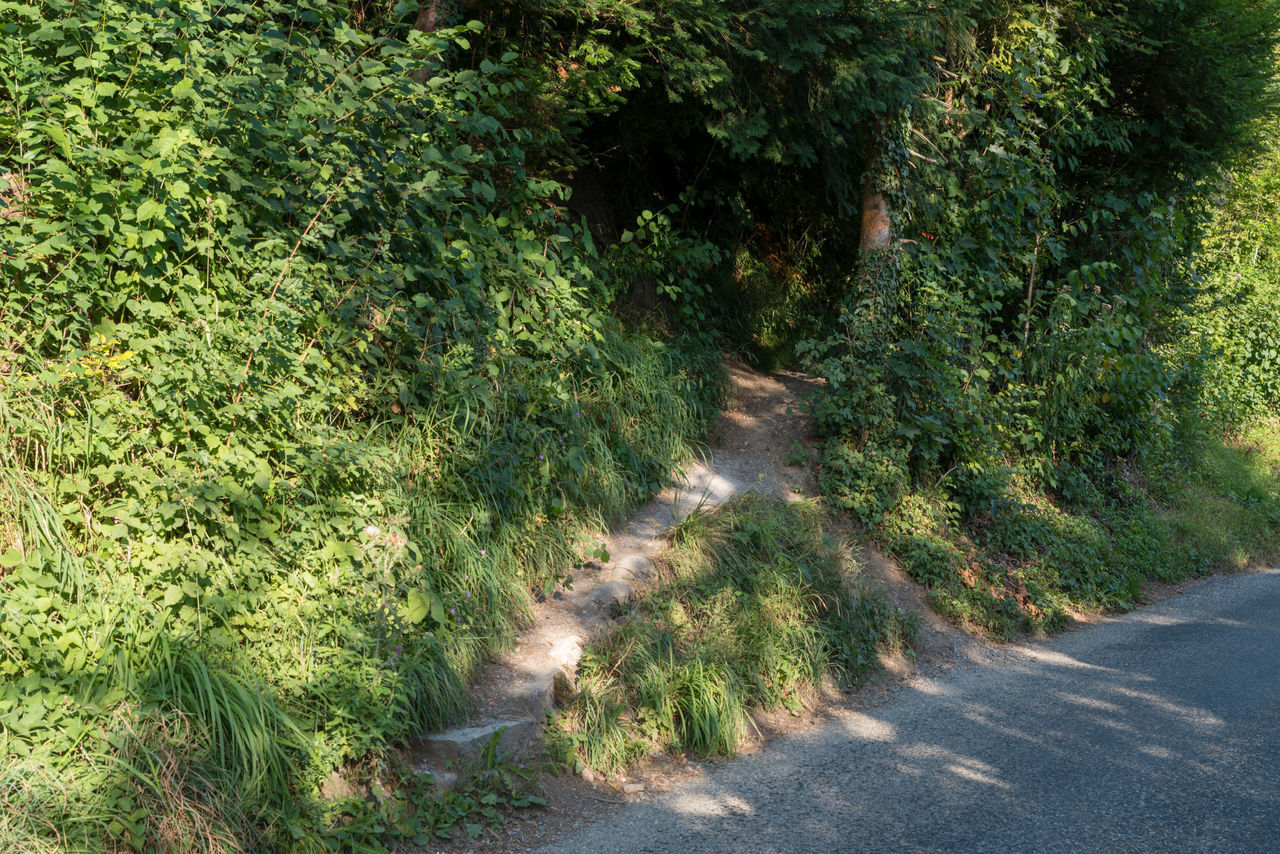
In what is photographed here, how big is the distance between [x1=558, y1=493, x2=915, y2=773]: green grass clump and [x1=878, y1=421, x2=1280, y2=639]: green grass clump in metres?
1.22

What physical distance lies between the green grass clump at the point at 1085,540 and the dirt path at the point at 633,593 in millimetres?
488

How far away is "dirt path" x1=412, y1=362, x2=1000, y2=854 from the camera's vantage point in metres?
5.09

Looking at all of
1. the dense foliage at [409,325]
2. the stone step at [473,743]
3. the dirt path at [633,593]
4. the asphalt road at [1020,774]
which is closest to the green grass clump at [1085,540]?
the dense foliage at [409,325]

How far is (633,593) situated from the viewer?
6.75m

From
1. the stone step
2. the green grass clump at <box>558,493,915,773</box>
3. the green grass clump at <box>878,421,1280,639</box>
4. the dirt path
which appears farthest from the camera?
the green grass clump at <box>878,421,1280,639</box>

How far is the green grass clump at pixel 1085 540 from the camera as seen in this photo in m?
9.08

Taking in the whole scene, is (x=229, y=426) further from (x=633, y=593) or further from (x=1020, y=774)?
(x=1020, y=774)

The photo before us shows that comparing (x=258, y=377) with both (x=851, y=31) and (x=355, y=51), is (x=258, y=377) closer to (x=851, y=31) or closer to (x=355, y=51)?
(x=355, y=51)

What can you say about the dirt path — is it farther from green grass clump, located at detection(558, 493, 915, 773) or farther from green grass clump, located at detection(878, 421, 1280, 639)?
green grass clump, located at detection(878, 421, 1280, 639)

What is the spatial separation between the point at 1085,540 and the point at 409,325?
8332 millimetres

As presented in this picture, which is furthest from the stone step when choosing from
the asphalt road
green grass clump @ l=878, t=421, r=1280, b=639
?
green grass clump @ l=878, t=421, r=1280, b=639

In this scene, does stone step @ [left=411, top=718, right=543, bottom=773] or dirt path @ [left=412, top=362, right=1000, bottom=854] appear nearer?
stone step @ [left=411, top=718, right=543, bottom=773]

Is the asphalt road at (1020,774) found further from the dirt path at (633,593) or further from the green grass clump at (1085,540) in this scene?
the green grass clump at (1085,540)

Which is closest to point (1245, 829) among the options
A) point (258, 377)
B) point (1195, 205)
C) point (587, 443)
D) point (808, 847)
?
point (808, 847)
